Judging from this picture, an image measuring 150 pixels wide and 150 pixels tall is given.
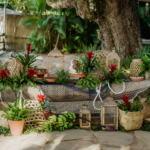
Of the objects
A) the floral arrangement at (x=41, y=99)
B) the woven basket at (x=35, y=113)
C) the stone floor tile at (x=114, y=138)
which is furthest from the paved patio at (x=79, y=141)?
the floral arrangement at (x=41, y=99)

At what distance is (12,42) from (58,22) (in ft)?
10.4

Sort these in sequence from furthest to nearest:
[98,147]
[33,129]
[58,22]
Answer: [58,22]
[33,129]
[98,147]

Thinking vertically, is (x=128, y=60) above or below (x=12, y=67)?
above

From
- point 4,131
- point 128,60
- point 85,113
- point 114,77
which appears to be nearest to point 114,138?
point 85,113

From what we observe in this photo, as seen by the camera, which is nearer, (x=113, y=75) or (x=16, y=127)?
(x=16, y=127)

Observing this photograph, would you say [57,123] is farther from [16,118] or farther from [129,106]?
[129,106]

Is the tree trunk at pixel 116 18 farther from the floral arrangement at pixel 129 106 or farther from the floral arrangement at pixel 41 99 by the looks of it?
the floral arrangement at pixel 41 99

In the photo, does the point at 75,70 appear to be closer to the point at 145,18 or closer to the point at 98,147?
the point at 98,147

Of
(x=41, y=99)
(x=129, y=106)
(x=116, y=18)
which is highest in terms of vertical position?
(x=116, y=18)

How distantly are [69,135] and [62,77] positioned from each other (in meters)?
1.02

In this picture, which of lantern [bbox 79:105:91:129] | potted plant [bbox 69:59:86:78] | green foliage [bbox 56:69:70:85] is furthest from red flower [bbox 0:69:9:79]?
lantern [bbox 79:105:91:129]

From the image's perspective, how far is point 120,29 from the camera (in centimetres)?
591

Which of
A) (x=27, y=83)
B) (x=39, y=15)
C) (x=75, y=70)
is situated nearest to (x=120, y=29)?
(x=75, y=70)

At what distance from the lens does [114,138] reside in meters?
3.15
